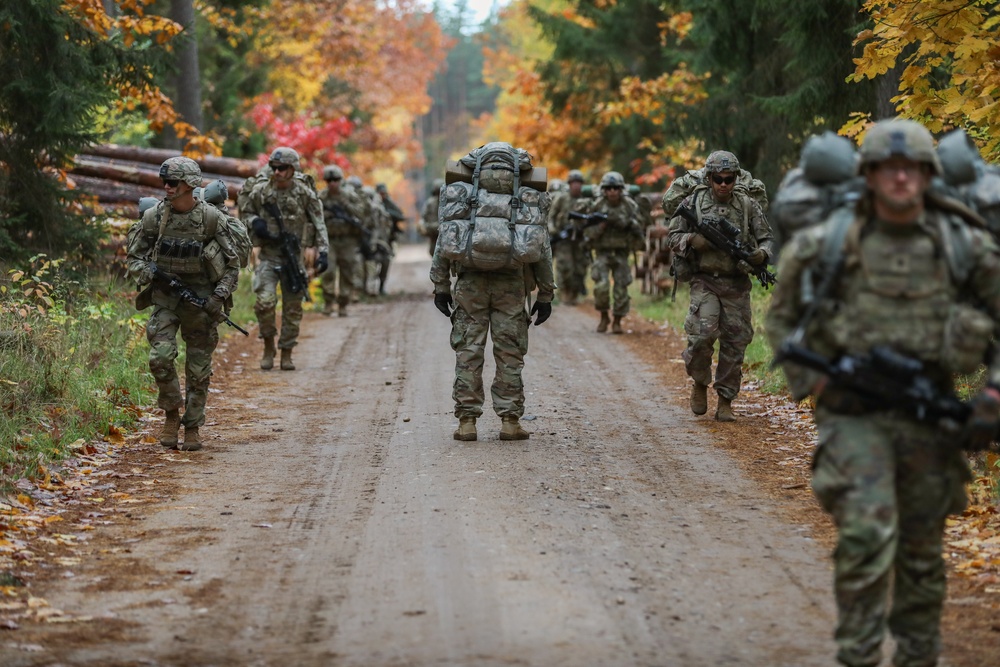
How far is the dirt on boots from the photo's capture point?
50.4 feet

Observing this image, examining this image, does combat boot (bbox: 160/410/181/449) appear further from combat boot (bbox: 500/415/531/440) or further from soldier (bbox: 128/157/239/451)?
combat boot (bbox: 500/415/531/440)

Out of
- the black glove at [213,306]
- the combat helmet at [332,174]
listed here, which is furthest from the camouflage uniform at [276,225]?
the combat helmet at [332,174]

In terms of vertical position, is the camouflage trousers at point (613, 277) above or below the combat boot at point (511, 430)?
above

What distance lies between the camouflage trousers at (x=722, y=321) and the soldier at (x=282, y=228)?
480cm

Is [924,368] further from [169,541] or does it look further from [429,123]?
[429,123]

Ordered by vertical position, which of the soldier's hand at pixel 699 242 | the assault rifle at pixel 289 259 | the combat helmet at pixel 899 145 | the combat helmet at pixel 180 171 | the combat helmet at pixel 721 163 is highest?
the combat helmet at pixel 899 145

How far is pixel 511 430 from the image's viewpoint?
1072 centimetres

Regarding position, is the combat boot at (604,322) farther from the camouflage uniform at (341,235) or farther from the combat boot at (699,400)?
the combat boot at (699,400)

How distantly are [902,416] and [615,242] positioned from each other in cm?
1346

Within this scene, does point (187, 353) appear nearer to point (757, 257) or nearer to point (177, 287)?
point (177, 287)

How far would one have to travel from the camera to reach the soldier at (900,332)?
520 cm

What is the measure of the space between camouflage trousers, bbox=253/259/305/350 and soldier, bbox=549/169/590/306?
5.94m

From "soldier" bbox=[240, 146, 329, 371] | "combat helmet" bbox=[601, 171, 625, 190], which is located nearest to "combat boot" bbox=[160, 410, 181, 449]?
"soldier" bbox=[240, 146, 329, 371]

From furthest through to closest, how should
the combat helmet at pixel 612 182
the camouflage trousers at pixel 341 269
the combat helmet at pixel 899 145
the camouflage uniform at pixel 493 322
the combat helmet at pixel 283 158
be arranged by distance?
the camouflage trousers at pixel 341 269 → the combat helmet at pixel 612 182 → the combat helmet at pixel 283 158 → the camouflage uniform at pixel 493 322 → the combat helmet at pixel 899 145
